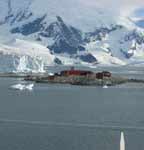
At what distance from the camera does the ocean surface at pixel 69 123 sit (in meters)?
40.0

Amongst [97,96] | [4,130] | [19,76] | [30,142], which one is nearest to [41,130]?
[4,130]

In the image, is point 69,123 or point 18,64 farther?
point 18,64

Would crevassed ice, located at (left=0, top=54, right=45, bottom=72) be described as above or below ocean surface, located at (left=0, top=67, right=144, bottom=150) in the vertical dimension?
above

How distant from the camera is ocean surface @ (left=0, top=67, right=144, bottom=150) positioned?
131 ft

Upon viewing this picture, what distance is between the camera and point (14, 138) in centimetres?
4109

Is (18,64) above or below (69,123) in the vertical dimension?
above

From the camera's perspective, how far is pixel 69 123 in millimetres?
50500

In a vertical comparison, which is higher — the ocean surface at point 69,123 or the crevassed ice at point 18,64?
the crevassed ice at point 18,64

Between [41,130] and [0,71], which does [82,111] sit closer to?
[41,130]

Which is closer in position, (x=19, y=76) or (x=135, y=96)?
(x=135, y=96)

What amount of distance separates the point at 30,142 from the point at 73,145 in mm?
2562

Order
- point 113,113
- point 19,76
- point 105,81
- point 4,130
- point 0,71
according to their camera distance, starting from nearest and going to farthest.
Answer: point 4,130 → point 113,113 → point 105,81 → point 19,76 → point 0,71

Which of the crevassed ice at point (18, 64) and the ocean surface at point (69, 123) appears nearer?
the ocean surface at point (69, 123)

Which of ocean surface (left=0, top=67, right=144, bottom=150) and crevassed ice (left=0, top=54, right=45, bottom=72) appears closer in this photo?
ocean surface (left=0, top=67, right=144, bottom=150)
